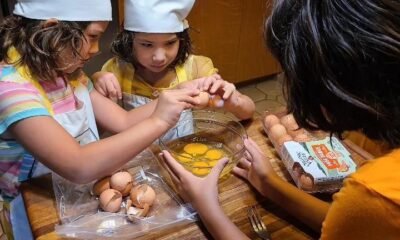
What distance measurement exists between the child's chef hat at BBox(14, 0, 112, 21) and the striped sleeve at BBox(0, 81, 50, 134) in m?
0.15

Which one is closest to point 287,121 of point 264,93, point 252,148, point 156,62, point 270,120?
point 270,120

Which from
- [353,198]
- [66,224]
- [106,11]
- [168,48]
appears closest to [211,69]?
[168,48]

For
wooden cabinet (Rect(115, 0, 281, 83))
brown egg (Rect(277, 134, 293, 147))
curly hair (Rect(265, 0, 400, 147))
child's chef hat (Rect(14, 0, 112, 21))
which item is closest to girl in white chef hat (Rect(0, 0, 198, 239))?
child's chef hat (Rect(14, 0, 112, 21))

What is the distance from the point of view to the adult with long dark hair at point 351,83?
0.48m

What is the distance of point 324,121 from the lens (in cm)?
62

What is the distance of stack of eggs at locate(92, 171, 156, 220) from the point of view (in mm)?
707

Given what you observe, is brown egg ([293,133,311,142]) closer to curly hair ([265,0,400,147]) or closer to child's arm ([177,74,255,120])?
child's arm ([177,74,255,120])

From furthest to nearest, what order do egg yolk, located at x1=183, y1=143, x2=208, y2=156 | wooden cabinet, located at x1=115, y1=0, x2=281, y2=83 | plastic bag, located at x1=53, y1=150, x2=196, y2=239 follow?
wooden cabinet, located at x1=115, y1=0, x2=281, y2=83 → egg yolk, located at x1=183, y1=143, x2=208, y2=156 → plastic bag, located at x1=53, y1=150, x2=196, y2=239

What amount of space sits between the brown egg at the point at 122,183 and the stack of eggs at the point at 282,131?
34 centimetres

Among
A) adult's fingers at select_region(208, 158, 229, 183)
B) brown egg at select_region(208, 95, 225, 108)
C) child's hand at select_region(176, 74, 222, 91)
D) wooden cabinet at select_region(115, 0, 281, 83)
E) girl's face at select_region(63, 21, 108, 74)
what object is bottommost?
wooden cabinet at select_region(115, 0, 281, 83)

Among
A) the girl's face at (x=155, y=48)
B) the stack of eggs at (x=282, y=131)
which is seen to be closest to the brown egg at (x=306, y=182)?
the stack of eggs at (x=282, y=131)

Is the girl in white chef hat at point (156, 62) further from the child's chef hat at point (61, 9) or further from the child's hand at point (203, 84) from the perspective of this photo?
the child's chef hat at point (61, 9)

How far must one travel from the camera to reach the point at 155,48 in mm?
1097

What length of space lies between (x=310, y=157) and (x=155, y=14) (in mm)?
534
